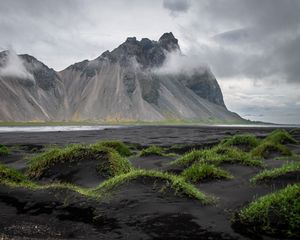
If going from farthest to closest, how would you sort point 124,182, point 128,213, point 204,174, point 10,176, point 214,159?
point 214,159, point 204,174, point 10,176, point 124,182, point 128,213

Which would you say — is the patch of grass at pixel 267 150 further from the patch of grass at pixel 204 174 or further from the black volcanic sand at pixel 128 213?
the black volcanic sand at pixel 128 213

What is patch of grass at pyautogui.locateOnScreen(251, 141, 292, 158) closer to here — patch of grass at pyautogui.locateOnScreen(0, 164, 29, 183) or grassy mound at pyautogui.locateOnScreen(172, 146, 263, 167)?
grassy mound at pyautogui.locateOnScreen(172, 146, 263, 167)

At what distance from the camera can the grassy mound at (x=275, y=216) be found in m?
10.2

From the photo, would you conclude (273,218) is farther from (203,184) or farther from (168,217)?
(203,184)

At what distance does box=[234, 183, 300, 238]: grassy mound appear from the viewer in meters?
10.2

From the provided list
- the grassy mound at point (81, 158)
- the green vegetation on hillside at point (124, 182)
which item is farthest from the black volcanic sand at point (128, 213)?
the grassy mound at point (81, 158)

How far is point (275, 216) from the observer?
10.7 meters

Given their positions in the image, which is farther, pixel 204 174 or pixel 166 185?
pixel 204 174

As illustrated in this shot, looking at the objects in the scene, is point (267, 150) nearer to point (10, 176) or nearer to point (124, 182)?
point (124, 182)

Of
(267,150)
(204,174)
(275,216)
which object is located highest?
(267,150)

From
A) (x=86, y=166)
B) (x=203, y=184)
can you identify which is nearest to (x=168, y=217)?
(x=203, y=184)

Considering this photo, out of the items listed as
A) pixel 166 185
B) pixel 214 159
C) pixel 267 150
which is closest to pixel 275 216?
pixel 166 185

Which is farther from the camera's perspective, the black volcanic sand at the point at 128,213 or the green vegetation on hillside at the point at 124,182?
the green vegetation on hillside at the point at 124,182

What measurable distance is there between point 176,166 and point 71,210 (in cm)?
949
